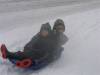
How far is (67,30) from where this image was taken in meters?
2.97

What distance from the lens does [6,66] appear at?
2.25 meters

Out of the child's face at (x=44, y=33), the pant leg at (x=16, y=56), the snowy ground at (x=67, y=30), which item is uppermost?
the child's face at (x=44, y=33)

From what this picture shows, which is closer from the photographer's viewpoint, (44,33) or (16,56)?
(16,56)

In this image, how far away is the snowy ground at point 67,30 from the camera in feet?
7.34

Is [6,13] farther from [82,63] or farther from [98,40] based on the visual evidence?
[82,63]

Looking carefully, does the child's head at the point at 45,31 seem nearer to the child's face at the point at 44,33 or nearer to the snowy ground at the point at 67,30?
the child's face at the point at 44,33

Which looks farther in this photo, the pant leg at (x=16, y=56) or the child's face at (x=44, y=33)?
the child's face at (x=44, y=33)

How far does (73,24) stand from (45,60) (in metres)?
1.02

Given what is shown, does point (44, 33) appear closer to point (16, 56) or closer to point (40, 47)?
point (40, 47)

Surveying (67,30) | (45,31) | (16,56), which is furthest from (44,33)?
(67,30)

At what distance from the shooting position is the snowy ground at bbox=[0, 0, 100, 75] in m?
2.24

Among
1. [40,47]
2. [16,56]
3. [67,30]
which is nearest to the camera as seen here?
[16,56]

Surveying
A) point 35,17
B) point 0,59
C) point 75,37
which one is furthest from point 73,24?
point 0,59

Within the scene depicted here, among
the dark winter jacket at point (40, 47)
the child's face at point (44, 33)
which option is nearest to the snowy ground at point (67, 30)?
the dark winter jacket at point (40, 47)
